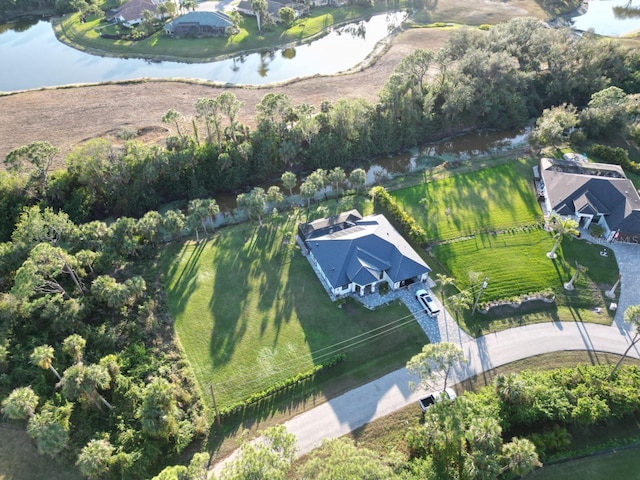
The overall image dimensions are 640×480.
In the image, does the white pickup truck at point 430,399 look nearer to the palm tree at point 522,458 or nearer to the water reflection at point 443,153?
the palm tree at point 522,458

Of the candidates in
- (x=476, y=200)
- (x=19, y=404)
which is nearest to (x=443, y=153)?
(x=476, y=200)

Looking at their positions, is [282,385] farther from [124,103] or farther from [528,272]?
[124,103]

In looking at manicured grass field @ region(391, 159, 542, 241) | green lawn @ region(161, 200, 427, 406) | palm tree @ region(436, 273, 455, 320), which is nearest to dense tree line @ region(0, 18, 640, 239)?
manicured grass field @ region(391, 159, 542, 241)

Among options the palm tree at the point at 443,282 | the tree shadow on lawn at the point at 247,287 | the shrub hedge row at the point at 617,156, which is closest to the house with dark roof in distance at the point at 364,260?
the palm tree at the point at 443,282

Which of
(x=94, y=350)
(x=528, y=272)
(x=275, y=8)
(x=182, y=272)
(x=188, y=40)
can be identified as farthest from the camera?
(x=275, y=8)

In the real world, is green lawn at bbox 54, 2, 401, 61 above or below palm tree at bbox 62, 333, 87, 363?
above

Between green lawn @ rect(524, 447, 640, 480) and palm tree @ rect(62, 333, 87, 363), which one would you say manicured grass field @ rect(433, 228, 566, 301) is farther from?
palm tree @ rect(62, 333, 87, 363)

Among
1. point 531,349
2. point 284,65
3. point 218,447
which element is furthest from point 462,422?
point 284,65
